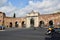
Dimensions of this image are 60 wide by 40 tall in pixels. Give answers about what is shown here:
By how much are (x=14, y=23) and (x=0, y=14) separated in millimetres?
8036

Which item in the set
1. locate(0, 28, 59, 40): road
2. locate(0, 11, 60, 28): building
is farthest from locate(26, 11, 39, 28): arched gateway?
locate(0, 28, 59, 40): road

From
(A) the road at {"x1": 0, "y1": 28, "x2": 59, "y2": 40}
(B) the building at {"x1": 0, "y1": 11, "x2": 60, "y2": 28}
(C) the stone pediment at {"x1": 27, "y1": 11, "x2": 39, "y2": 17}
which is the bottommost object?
(A) the road at {"x1": 0, "y1": 28, "x2": 59, "y2": 40}

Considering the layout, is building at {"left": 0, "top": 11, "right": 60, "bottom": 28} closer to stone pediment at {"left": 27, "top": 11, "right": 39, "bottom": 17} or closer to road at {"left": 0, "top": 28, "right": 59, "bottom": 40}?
stone pediment at {"left": 27, "top": 11, "right": 39, "bottom": 17}

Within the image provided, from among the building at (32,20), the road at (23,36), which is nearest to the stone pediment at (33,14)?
the building at (32,20)

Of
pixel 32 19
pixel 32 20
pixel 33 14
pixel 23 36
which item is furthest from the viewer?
pixel 32 20

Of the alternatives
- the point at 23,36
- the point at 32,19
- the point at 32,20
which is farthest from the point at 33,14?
the point at 23,36

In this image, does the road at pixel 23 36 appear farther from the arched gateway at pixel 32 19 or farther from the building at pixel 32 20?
the arched gateway at pixel 32 19

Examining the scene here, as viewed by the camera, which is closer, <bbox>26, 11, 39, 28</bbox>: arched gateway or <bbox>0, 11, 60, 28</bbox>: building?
<bbox>0, 11, 60, 28</bbox>: building

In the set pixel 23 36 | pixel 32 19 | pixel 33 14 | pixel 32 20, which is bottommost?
pixel 23 36

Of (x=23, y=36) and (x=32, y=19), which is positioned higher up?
(x=32, y=19)

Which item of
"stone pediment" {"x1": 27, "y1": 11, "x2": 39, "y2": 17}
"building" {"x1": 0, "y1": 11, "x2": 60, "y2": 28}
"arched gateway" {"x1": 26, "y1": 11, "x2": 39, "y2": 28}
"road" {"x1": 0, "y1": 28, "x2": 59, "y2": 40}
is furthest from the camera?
"stone pediment" {"x1": 27, "y1": 11, "x2": 39, "y2": 17}

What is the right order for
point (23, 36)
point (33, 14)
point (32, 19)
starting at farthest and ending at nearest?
point (32, 19) → point (33, 14) → point (23, 36)

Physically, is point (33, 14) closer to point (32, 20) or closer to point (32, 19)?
point (32, 19)

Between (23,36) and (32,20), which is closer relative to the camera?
(23,36)
